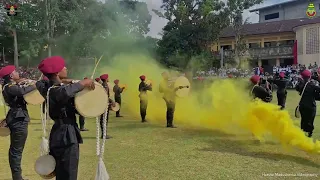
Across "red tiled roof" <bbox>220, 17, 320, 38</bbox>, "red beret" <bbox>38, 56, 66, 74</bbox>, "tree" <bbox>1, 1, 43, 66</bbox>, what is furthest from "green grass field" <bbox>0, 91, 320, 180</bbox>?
"red tiled roof" <bbox>220, 17, 320, 38</bbox>

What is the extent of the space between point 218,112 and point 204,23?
21267 millimetres

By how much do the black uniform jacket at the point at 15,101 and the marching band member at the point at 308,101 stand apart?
19.6 ft

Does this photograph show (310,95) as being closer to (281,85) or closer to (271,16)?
(281,85)

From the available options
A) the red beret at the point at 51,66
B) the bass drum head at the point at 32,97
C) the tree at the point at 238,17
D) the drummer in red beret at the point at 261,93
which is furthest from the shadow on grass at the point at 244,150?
the tree at the point at 238,17

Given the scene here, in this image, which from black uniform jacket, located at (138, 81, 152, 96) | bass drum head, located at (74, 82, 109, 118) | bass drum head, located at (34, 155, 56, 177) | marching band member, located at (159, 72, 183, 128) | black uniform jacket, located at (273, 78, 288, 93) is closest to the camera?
bass drum head, located at (74, 82, 109, 118)

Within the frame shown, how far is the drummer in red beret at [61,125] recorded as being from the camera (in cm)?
399

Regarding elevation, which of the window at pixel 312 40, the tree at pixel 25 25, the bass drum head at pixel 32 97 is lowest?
the bass drum head at pixel 32 97

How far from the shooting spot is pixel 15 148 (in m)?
5.81

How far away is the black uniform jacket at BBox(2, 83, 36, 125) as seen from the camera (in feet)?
19.2

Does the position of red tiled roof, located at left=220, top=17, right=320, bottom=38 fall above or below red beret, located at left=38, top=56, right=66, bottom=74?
above

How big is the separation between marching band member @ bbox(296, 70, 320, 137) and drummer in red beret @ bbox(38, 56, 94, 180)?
6049 millimetres

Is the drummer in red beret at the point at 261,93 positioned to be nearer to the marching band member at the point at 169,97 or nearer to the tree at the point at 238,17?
the marching band member at the point at 169,97

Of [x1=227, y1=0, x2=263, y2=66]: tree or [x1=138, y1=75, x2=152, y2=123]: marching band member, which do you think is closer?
[x1=138, y1=75, x2=152, y2=123]: marching band member

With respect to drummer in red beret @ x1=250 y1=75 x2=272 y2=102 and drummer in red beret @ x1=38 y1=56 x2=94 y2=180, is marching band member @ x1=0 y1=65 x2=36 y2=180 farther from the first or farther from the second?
drummer in red beret @ x1=250 y1=75 x2=272 y2=102
